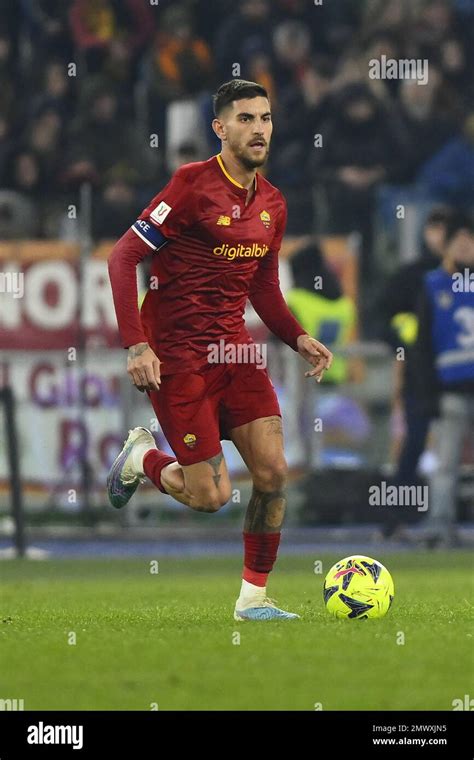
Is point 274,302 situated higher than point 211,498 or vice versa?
point 274,302

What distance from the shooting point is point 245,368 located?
25.9ft

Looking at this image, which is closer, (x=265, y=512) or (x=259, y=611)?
(x=259, y=611)

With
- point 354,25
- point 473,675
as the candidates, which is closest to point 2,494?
point 354,25

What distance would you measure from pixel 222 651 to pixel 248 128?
243cm

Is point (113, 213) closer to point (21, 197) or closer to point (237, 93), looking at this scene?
point (21, 197)

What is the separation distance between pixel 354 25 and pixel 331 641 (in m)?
12.7

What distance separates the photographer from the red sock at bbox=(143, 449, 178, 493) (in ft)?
26.9

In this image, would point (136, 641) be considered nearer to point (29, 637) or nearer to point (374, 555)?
point (29, 637)

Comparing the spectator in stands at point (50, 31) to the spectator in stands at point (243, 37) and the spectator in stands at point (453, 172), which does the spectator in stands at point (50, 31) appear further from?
the spectator in stands at point (453, 172)

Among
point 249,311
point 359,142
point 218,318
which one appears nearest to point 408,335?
point 249,311

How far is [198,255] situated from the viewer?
7906mm

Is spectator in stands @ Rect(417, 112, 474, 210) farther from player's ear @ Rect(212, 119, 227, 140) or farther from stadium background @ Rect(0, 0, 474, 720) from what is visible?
player's ear @ Rect(212, 119, 227, 140)

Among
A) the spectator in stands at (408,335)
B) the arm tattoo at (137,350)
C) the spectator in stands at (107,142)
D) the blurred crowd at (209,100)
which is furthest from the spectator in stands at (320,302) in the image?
the arm tattoo at (137,350)

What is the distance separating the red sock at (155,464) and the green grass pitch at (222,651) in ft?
2.15
